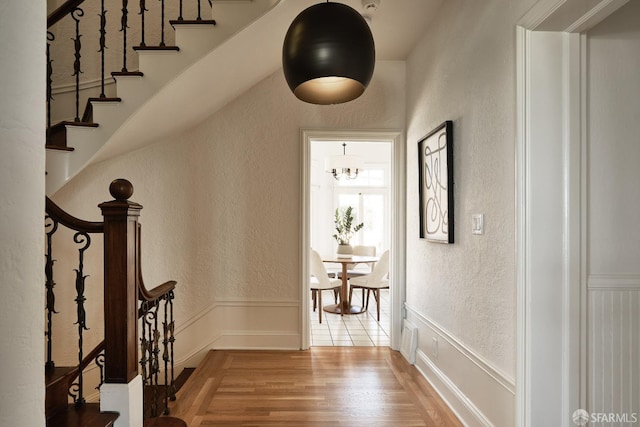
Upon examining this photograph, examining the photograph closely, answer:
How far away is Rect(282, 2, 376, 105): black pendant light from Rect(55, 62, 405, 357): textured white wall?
2.58m

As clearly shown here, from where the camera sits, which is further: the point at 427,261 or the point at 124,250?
the point at 427,261

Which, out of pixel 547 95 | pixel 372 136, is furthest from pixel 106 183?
pixel 547 95

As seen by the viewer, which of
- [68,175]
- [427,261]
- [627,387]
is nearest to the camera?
[627,387]

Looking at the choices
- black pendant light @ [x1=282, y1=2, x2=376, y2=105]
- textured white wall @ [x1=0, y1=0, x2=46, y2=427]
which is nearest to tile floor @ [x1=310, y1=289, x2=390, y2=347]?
black pendant light @ [x1=282, y1=2, x2=376, y2=105]

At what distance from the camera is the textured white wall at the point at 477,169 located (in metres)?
1.96

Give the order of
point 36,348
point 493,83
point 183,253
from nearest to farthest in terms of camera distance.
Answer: point 36,348, point 493,83, point 183,253

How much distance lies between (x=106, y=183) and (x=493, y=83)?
3153 millimetres

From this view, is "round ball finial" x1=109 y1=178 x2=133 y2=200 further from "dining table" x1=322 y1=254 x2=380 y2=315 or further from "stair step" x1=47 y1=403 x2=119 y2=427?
"dining table" x1=322 y1=254 x2=380 y2=315

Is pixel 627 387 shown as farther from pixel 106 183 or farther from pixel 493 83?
pixel 106 183

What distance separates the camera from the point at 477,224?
2283mm

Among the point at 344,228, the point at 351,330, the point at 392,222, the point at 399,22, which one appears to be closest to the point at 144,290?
the point at 392,222

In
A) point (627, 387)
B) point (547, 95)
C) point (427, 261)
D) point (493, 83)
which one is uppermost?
point (493, 83)

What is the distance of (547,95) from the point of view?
1747 mm

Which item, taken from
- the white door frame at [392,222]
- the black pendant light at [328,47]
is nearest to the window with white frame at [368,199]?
the white door frame at [392,222]
